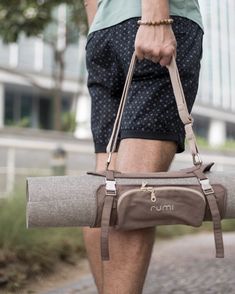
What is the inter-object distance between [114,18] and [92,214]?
654 millimetres

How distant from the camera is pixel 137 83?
6.05 ft

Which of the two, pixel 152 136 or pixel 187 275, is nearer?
pixel 152 136

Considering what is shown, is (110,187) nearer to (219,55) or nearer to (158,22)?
(158,22)

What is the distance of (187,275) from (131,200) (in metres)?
2.72

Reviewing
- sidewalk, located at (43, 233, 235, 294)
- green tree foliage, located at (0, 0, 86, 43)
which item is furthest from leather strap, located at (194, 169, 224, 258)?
green tree foliage, located at (0, 0, 86, 43)

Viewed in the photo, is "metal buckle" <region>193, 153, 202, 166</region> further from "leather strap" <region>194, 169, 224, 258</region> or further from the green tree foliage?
the green tree foliage

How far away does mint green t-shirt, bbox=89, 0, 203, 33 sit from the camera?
190 centimetres

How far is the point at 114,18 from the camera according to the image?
1.93 m

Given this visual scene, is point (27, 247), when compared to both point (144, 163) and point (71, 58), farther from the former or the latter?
point (71, 58)

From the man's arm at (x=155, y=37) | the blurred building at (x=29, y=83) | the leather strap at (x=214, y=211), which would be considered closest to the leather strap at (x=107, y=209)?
the leather strap at (x=214, y=211)

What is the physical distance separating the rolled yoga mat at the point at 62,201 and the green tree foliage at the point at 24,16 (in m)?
5.87

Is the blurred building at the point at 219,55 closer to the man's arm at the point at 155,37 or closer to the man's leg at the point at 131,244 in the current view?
the man's arm at the point at 155,37

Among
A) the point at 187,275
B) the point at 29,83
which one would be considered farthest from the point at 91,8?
the point at 29,83

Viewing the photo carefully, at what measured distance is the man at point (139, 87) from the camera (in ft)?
5.79
